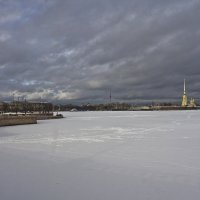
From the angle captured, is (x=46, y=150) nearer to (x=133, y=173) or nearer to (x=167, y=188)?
(x=133, y=173)

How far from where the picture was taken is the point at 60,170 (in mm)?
6949

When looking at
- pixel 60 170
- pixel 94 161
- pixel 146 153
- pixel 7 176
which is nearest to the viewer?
pixel 7 176

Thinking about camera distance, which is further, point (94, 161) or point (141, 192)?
point (94, 161)

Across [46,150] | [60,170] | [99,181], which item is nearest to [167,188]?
[99,181]

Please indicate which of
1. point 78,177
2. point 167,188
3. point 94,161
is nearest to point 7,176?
point 78,177

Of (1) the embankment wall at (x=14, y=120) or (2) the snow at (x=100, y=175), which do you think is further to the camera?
(1) the embankment wall at (x=14, y=120)

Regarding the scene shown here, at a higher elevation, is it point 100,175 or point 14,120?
point 14,120

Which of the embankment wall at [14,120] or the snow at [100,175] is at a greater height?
the embankment wall at [14,120]

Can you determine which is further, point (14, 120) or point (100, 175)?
point (14, 120)

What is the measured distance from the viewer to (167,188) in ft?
17.5

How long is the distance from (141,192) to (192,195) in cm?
83

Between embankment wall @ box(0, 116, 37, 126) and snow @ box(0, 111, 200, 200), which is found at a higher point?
embankment wall @ box(0, 116, 37, 126)

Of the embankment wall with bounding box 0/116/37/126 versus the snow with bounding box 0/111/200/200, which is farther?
the embankment wall with bounding box 0/116/37/126

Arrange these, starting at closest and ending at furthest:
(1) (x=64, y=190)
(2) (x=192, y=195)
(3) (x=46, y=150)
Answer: (2) (x=192, y=195)
(1) (x=64, y=190)
(3) (x=46, y=150)
